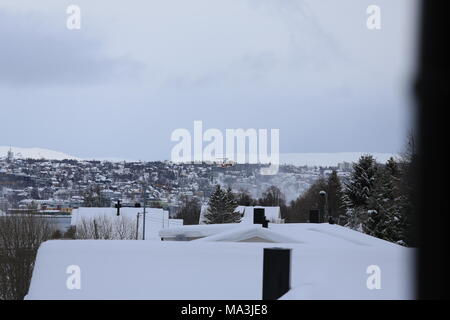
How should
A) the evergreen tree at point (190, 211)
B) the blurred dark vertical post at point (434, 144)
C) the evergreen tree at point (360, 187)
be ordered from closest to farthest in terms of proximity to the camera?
1. the blurred dark vertical post at point (434, 144)
2. the evergreen tree at point (360, 187)
3. the evergreen tree at point (190, 211)

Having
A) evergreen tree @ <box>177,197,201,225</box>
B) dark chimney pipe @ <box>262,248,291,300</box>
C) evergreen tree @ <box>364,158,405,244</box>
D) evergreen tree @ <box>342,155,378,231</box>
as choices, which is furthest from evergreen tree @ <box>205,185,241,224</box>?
dark chimney pipe @ <box>262,248,291,300</box>

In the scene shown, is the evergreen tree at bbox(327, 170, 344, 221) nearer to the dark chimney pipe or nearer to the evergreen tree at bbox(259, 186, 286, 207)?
the evergreen tree at bbox(259, 186, 286, 207)

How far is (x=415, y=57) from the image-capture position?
2.46 ft

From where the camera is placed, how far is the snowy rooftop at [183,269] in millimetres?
7348

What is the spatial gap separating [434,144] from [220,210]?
60542 millimetres

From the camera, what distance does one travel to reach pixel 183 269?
7898 millimetres

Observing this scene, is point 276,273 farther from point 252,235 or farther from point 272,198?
point 272,198

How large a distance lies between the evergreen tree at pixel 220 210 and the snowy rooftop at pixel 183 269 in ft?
169

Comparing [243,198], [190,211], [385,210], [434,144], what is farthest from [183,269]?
[243,198]

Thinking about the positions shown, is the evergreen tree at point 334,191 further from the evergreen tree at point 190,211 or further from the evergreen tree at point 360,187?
the evergreen tree at point 190,211

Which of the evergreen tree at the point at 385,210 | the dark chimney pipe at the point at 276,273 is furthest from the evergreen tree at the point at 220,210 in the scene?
the dark chimney pipe at the point at 276,273
